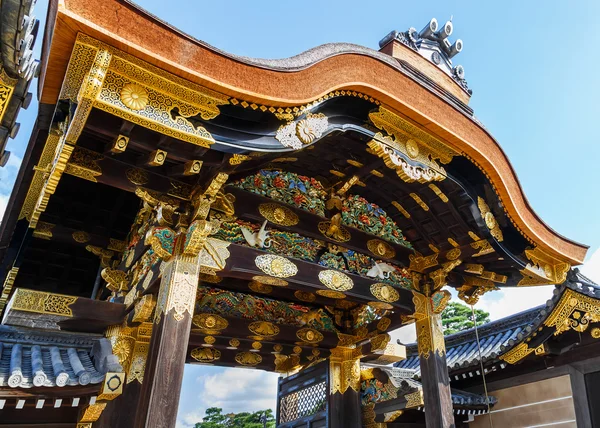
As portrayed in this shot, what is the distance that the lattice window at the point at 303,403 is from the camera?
341 inches

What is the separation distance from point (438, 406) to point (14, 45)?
6.58 metres

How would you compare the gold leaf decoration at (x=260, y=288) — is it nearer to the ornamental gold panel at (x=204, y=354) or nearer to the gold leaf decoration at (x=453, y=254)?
the ornamental gold panel at (x=204, y=354)

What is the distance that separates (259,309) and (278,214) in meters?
2.41

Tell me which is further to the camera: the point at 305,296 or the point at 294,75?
the point at 305,296

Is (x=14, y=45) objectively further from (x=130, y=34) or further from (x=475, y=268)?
(x=475, y=268)

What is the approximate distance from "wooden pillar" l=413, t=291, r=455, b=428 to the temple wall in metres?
2.92

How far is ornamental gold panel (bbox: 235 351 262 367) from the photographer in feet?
27.6

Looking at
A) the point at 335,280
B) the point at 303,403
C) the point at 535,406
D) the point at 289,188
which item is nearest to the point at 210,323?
the point at 335,280

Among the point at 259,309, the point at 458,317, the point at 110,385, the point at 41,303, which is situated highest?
the point at 458,317

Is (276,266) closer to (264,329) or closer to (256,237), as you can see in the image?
(256,237)

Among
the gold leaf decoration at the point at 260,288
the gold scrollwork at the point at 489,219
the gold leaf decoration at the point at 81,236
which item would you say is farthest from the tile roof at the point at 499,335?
the gold leaf decoration at the point at 81,236

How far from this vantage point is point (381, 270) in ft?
23.1

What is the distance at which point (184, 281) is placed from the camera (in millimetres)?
4957

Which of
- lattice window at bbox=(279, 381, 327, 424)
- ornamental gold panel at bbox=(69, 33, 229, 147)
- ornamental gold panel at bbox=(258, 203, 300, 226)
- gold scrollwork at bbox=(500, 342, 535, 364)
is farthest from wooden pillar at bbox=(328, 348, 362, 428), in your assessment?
ornamental gold panel at bbox=(69, 33, 229, 147)
